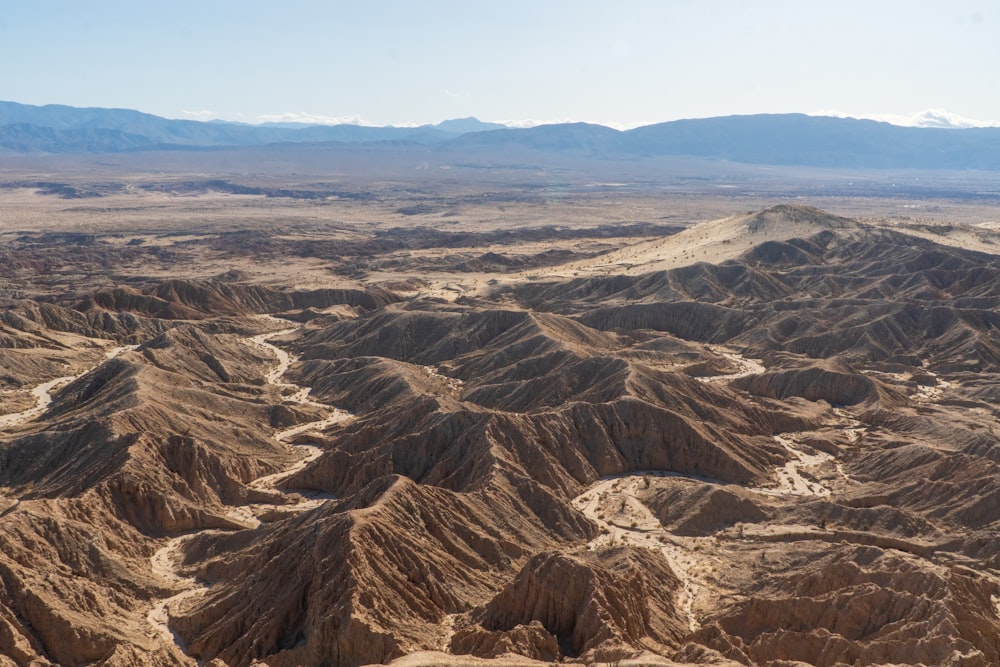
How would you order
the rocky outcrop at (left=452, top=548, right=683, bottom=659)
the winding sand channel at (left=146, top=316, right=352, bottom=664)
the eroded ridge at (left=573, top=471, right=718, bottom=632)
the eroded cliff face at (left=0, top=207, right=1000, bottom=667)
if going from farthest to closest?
the eroded ridge at (left=573, top=471, right=718, bottom=632) < the winding sand channel at (left=146, top=316, right=352, bottom=664) < the eroded cliff face at (left=0, top=207, right=1000, bottom=667) < the rocky outcrop at (left=452, top=548, right=683, bottom=659)

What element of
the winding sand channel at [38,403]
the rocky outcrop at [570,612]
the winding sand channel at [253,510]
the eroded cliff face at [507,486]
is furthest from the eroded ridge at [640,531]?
the winding sand channel at [38,403]

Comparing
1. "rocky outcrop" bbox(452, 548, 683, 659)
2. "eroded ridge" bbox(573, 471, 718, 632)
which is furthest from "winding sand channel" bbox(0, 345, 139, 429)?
"rocky outcrop" bbox(452, 548, 683, 659)

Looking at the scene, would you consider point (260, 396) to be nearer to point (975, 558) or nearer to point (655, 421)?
point (655, 421)

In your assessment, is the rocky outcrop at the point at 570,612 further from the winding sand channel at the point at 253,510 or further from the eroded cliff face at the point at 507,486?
the winding sand channel at the point at 253,510

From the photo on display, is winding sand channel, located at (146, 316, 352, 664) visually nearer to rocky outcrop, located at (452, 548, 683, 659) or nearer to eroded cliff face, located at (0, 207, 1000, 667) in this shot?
eroded cliff face, located at (0, 207, 1000, 667)

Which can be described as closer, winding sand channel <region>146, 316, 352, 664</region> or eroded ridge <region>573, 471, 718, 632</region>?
winding sand channel <region>146, 316, 352, 664</region>

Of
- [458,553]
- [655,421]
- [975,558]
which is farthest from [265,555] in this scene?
[975,558]

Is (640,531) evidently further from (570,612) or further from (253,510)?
(253,510)
